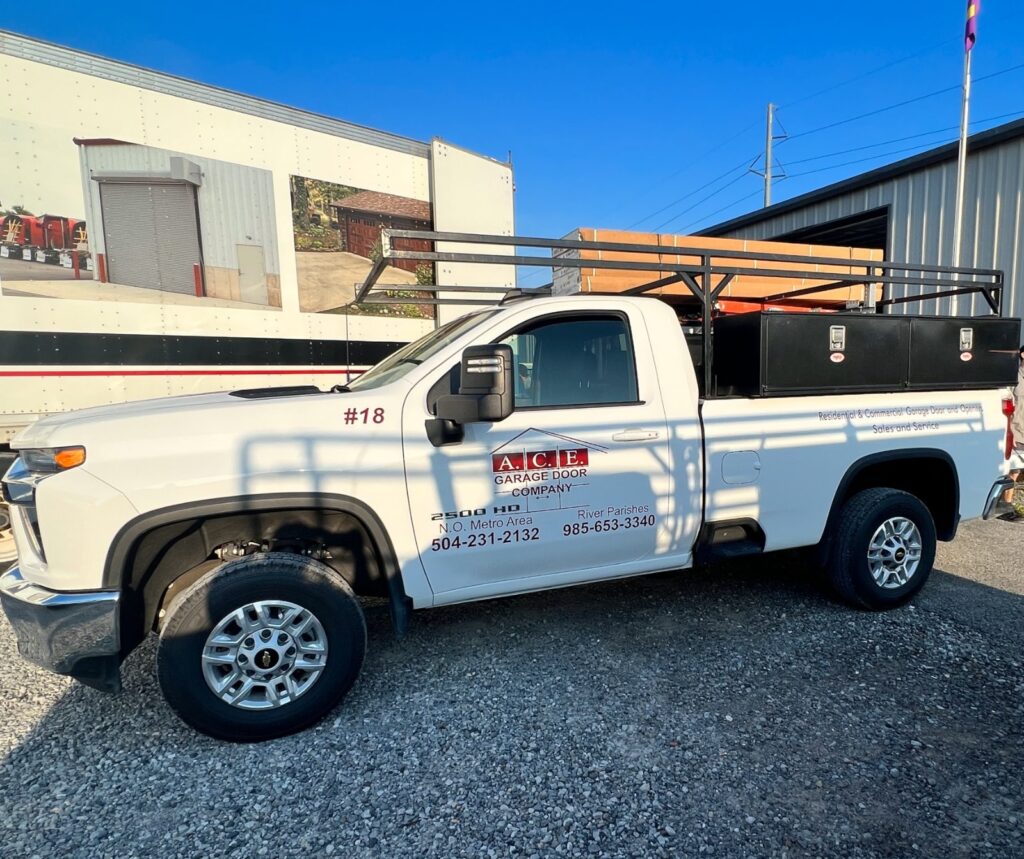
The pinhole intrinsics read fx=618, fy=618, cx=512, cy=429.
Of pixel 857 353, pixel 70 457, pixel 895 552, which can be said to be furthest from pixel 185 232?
pixel 895 552

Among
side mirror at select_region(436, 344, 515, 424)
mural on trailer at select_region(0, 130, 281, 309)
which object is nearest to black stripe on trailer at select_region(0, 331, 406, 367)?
mural on trailer at select_region(0, 130, 281, 309)

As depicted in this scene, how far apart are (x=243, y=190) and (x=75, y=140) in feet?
4.10

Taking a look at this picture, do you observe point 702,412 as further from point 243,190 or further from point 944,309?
point 944,309

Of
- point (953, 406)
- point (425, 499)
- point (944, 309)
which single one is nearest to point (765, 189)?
point (944, 309)

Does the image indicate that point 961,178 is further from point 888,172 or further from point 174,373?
point 174,373

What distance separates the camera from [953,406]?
13.2 ft

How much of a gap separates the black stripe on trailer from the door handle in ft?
12.2

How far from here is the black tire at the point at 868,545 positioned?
3.82 metres

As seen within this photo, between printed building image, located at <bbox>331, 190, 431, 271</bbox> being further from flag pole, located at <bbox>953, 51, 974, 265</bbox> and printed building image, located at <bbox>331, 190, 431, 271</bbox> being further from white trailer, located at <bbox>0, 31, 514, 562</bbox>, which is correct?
flag pole, located at <bbox>953, 51, 974, 265</bbox>

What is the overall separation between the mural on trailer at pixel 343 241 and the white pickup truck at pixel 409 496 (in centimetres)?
272

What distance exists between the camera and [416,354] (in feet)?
11.3

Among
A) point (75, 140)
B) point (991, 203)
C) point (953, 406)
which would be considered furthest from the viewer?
point (991, 203)

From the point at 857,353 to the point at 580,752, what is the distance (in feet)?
9.15

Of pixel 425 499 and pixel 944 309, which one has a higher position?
pixel 944 309
